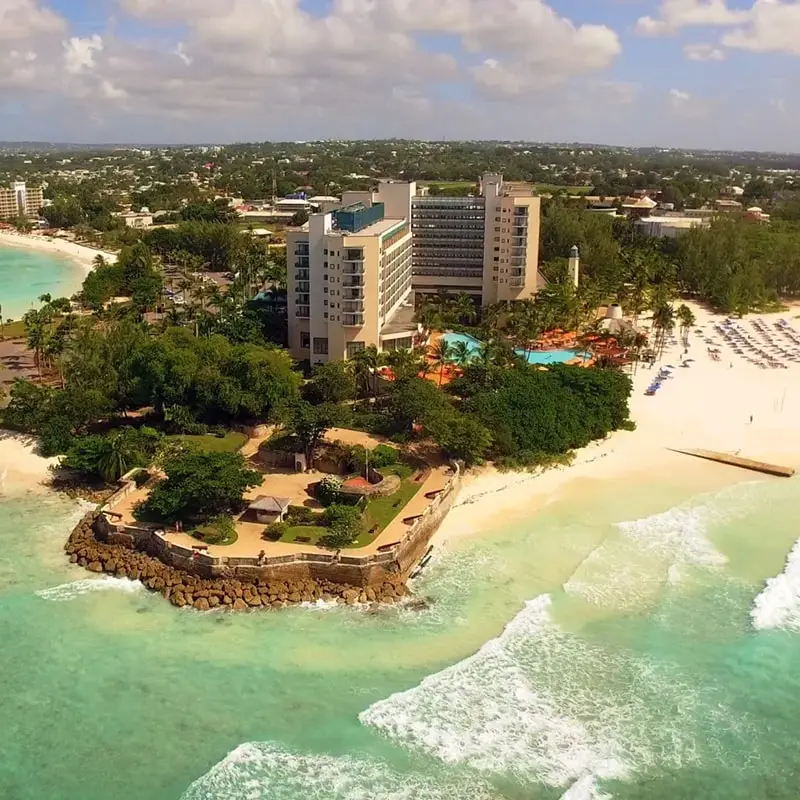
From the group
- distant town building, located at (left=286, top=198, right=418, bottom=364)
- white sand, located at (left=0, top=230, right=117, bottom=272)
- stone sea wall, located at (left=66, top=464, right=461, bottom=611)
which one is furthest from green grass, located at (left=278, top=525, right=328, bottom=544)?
white sand, located at (left=0, top=230, right=117, bottom=272)

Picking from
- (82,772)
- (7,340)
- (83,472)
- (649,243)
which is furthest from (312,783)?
(649,243)

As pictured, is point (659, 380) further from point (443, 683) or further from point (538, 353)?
point (443, 683)

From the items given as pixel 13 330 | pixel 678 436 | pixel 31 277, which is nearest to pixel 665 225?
pixel 678 436

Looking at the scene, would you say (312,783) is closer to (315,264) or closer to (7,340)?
(315,264)

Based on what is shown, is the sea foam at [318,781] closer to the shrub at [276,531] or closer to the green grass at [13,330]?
the shrub at [276,531]

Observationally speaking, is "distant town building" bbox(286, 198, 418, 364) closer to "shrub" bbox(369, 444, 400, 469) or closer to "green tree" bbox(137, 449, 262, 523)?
"shrub" bbox(369, 444, 400, 469)
